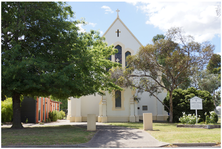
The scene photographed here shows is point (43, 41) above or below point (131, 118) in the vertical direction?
above

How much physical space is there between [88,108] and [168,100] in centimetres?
1074

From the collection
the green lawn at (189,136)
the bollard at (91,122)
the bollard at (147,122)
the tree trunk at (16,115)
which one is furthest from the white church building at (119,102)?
the green lawn at (189,136)

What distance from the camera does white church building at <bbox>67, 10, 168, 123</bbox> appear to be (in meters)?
27.7

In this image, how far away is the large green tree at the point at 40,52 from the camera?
1305 centimetres

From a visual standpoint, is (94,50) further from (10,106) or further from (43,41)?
(10,106)

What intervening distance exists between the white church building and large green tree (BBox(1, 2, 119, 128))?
11.3 meters

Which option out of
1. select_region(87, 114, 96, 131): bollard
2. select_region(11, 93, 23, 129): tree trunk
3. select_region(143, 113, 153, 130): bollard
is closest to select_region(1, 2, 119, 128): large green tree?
select_region(11, 93, 23, 129): tree trunk

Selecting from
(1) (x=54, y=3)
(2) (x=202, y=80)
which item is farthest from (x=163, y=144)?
(2) (x=202, y=80)

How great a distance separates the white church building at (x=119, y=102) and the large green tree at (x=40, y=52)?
1127 cm

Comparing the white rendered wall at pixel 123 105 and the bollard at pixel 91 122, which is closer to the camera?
the bollard at pixel 91 122

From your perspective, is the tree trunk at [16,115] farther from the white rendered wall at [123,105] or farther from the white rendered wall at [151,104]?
the white rendered wall at [151,104]

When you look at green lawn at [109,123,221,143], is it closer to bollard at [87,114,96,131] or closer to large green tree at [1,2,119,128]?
bollard at [87,114,96,131]

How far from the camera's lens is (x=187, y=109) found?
2528 centimetres

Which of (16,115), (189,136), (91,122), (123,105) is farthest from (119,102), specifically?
(189,136)
